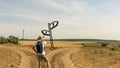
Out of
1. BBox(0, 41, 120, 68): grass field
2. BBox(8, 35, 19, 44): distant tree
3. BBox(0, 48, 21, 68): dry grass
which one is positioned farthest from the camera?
BBox(8, 35, 19, 44): distant tree

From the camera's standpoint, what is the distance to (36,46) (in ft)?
65.2

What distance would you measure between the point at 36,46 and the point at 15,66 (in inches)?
248

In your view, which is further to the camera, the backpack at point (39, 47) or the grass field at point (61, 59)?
the grass field at point (61, 59)

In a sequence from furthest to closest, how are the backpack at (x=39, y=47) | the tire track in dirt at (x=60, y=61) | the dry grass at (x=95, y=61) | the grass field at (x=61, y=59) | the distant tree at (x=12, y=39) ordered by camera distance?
the distant tree at (x=12, y=39) → the dry grass at (x=95, y=61) → the grass field at (x=61, y=59) → the tire track in dirt at (x=60, y=61) → the backpack at (x=39, y=47)

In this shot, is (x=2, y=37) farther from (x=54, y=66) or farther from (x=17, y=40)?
(x=54, y=66)

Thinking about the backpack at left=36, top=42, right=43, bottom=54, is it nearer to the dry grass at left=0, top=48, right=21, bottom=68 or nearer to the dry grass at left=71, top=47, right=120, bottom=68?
the dry grass at left=0, top=48, right=21, bottom=68

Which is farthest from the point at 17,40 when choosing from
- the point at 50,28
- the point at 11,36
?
the point at 50,28

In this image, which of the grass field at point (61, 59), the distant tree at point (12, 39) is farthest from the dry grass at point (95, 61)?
the distant tree at point (12, 39)

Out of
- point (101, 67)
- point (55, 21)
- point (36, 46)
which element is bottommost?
point (101, 67)

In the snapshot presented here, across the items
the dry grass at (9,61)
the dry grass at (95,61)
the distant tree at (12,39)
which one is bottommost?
the dry grass at (95,61)

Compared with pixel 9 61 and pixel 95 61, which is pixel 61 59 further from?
pixel 9 61

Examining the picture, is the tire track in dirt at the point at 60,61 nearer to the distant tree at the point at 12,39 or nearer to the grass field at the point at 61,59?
the grass field at the point at 61,59

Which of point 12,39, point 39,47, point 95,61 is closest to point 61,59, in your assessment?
point 95,61

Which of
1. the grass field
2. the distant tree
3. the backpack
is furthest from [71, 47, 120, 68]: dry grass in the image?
the distant tree
